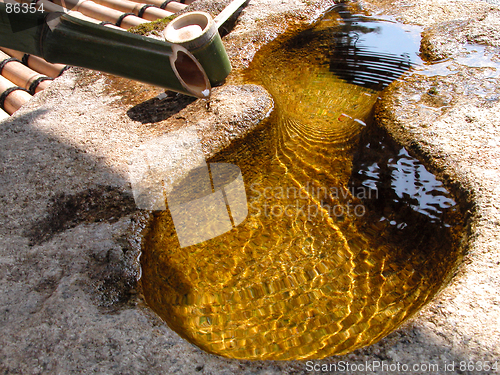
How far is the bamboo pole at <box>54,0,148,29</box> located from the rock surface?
1.72m

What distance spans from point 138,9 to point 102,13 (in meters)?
0.53

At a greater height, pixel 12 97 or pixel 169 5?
pixel 169 5

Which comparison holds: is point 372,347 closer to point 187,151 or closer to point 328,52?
point 187,151

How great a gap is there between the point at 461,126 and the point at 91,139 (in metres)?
2.81

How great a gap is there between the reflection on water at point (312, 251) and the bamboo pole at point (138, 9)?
3246 mm

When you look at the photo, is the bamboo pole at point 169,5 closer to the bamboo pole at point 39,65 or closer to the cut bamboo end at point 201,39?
the bamboo pole at point 39,65

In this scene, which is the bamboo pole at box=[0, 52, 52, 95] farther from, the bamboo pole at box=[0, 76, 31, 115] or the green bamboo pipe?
the green bamboo pipe

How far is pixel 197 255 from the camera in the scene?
2170 millimetres

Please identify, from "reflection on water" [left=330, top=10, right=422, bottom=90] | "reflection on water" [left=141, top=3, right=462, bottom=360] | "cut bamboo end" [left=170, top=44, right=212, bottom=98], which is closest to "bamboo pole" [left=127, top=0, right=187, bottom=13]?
"reflection on water" [left=330, top=10, right=422, bottom=90]

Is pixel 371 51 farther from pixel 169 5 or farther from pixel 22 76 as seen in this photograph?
pixel 22 76

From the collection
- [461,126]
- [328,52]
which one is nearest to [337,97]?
[328,52]

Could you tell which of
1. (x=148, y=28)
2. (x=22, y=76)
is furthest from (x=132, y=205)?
(x=22, y=76)

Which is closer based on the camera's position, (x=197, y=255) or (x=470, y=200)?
(x=470, y=200)

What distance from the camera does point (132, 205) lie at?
2256mm
